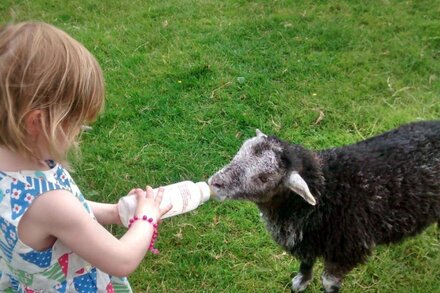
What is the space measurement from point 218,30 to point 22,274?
4.66 m

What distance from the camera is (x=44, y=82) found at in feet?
5.56

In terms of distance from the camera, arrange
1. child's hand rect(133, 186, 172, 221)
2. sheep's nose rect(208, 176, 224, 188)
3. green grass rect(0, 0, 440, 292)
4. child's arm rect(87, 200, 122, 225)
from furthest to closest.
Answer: green grass rect(0, 0, 440, 292)
sheep's nose rect(208, 176, 224, 188)
child's arm rect(87, 200, 122, 225)
child's hand rect(133, 186, 172, 221)

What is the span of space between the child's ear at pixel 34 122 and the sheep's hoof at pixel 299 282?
2.31 metres

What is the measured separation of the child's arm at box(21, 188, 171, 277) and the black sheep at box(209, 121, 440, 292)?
1028 millimetres

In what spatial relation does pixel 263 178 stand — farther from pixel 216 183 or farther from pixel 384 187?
pixel 384 187

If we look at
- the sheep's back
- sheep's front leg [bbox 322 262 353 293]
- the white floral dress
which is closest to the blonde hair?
the white floral dress

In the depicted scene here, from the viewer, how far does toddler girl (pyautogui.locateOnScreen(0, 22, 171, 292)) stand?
1.69 m

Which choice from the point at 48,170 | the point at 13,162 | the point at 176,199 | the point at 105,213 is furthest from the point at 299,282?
the point at 13,162

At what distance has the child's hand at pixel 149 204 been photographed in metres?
2.07

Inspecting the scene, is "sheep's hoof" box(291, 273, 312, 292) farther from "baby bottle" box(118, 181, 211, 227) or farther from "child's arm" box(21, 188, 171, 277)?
"child's arm" box(21, 188, 171, 277)

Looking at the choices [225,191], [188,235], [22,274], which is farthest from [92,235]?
[188,235]

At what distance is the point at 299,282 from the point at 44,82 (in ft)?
8.06

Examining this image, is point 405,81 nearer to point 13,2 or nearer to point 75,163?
point 75,163

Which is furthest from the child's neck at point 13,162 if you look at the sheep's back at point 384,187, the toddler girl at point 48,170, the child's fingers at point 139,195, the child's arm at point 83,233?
the sheep's back at point 384,187
